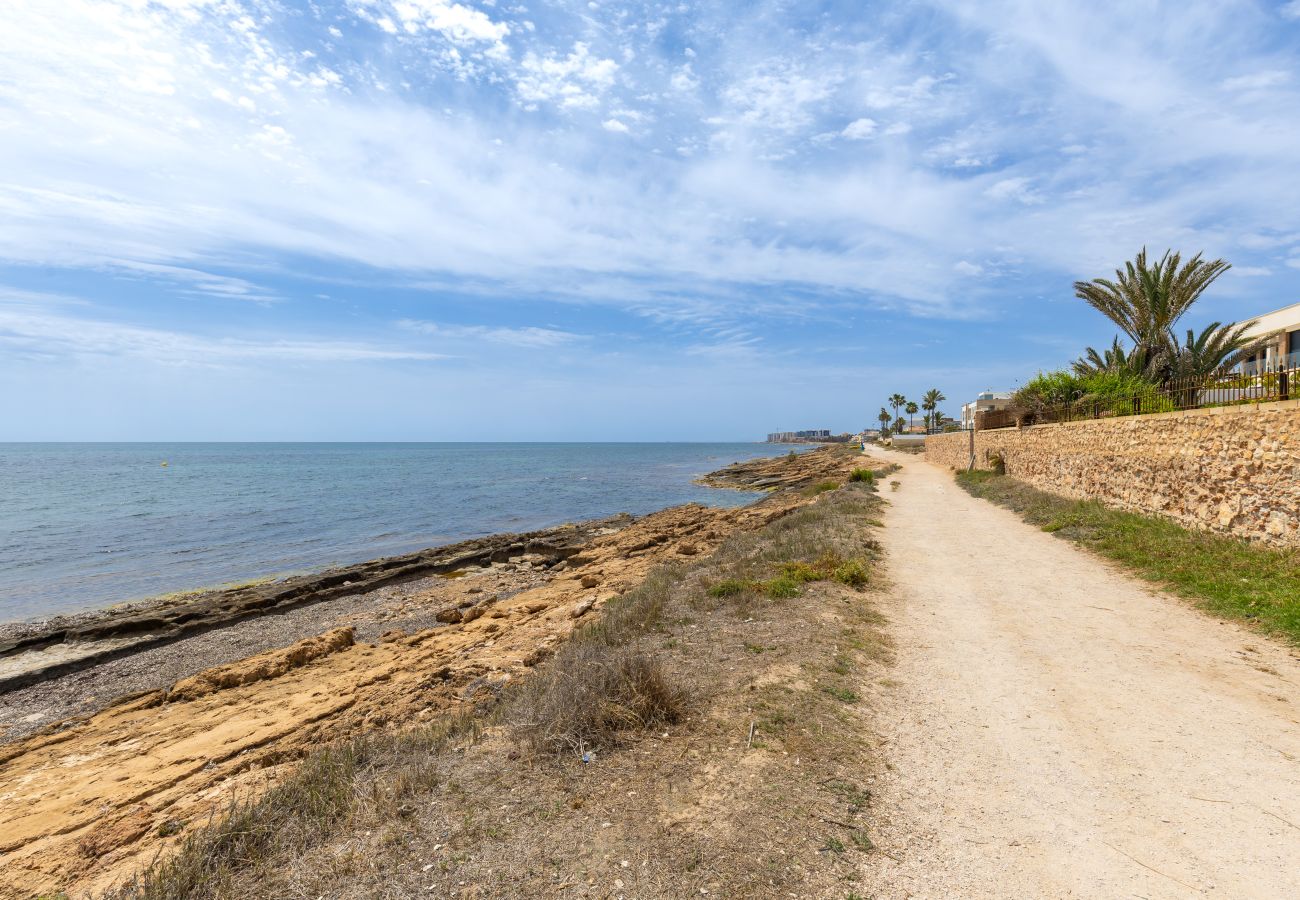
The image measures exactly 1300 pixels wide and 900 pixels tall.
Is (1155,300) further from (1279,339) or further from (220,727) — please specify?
(220,727)

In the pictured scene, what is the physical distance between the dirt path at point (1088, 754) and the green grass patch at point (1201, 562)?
19.5 inches

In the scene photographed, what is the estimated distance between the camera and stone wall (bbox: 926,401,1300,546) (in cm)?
1016

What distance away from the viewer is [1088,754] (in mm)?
5020

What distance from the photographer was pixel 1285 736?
5.23m

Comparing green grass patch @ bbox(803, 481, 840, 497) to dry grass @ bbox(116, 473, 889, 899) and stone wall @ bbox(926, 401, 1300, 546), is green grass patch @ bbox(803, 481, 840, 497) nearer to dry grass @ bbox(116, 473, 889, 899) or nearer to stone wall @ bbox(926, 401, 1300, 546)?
stone wall @ bbox(926, 401, 1300, 546)

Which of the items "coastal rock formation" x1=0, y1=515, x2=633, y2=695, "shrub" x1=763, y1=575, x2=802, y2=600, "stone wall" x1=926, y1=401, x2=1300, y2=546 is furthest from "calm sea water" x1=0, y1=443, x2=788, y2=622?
"stone wall" x1=926, y1=401, x2=1300, y2=546

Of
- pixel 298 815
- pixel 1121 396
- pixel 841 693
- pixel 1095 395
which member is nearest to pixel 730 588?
pixel 841 693

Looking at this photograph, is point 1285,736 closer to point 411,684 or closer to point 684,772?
point 684,772

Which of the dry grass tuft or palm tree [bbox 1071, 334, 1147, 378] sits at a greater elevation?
palm tree [bbox 1071, 334, 1147, 378]

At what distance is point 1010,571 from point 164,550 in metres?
31.4

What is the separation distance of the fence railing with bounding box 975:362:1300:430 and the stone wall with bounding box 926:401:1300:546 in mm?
569

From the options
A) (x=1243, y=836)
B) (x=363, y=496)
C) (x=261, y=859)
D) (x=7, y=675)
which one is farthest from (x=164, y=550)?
(x=1243, y=836)

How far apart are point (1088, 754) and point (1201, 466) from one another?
1090 centimetres

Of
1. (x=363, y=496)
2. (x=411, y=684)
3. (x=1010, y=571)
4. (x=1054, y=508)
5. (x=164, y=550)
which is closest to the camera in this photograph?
(x=411, y=684)
